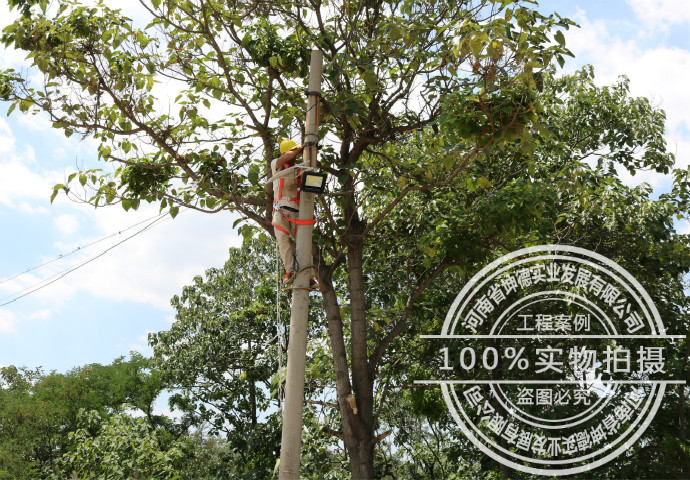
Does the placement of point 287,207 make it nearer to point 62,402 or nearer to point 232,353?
point 232,353

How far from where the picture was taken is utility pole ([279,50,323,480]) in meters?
4.04

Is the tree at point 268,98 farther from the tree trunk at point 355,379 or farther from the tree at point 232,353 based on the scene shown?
the tree at point 232,353

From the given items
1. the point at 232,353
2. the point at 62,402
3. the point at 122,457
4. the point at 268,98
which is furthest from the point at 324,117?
the point at 62,402

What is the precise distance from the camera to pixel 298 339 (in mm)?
4219

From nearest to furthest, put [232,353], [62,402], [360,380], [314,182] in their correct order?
[314,182] → [360,380] → [232,353] → [62,402]

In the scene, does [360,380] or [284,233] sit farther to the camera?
[360,380]

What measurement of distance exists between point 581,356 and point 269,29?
251 inches

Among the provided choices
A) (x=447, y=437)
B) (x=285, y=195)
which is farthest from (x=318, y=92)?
(x=447, y=437)

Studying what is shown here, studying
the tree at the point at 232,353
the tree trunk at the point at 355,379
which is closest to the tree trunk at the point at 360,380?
the tree trunk at the point at 355,379

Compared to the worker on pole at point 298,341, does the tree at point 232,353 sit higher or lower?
higher

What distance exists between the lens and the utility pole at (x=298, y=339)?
13.3 feet

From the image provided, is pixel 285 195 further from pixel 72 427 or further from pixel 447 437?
pixel 72 427

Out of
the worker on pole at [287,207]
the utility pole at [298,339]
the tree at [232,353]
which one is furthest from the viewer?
the tree at [232,353]

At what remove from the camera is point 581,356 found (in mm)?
9141
